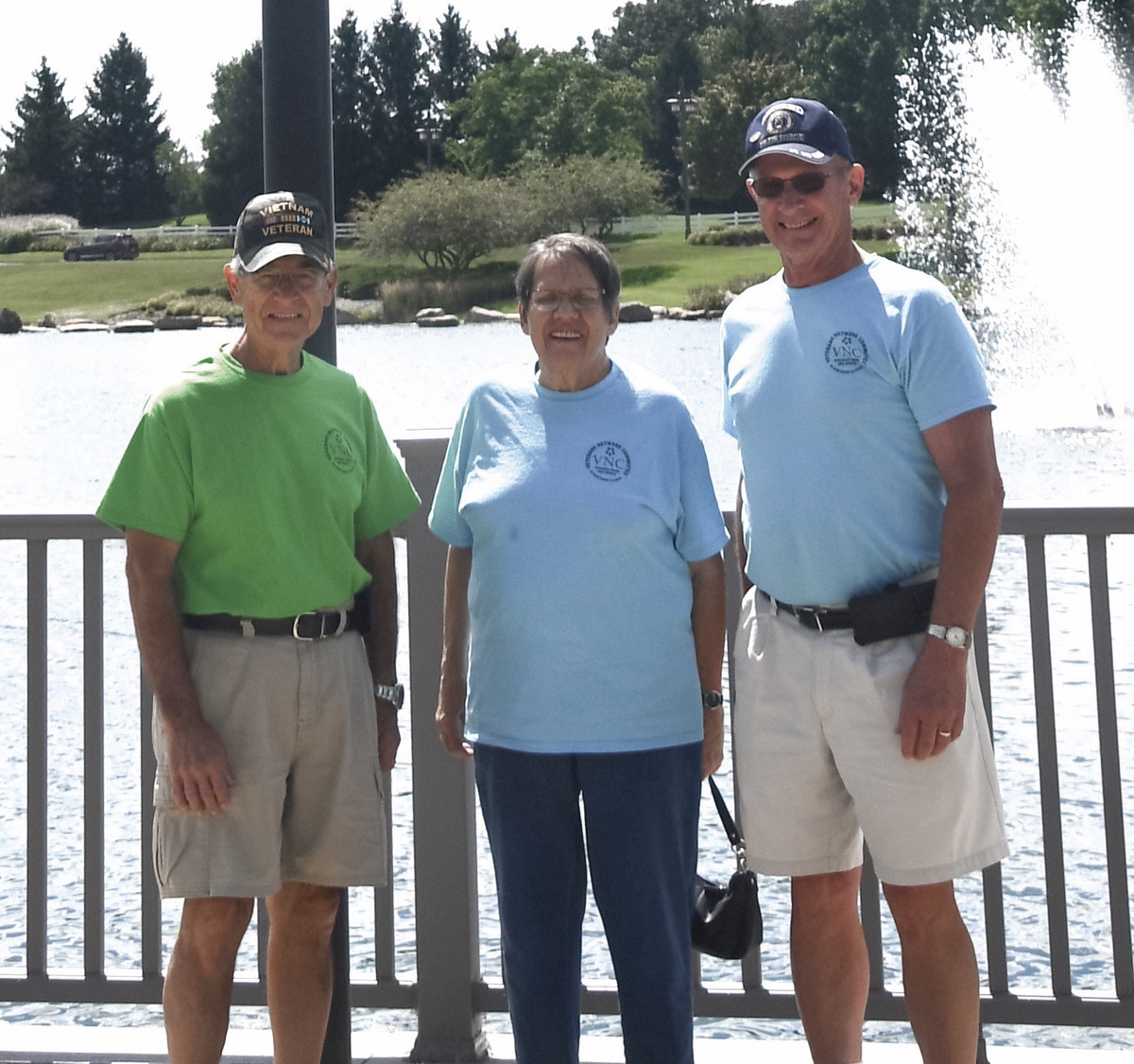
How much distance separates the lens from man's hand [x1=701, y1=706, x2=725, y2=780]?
115 inches

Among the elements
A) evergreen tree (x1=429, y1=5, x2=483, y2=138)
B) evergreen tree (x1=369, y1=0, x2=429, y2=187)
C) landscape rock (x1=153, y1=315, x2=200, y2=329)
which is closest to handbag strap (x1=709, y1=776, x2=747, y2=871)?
landscape rock (x1=153, y1=315, x2=200, y2=329)

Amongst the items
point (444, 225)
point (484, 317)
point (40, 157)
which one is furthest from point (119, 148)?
point (484, 317)

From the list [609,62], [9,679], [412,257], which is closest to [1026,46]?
[412,257]

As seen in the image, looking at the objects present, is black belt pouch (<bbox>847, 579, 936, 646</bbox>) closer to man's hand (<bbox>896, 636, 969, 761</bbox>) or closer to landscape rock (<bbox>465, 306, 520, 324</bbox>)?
man's hand (<bbox>896, 636, 969, 761</bbox>)

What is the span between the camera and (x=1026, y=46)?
63.6 m

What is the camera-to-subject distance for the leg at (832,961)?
3.04 meters

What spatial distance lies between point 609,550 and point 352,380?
0.66m

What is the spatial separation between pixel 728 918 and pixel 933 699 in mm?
577

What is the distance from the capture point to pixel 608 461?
2801 millimetres

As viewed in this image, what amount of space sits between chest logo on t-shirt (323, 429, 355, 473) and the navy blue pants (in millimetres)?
590

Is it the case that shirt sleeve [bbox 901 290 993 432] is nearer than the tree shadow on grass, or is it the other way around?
shirt sleeve [bbox 901 290 993 432]

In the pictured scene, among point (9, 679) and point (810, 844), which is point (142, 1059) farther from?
point (9, 679)

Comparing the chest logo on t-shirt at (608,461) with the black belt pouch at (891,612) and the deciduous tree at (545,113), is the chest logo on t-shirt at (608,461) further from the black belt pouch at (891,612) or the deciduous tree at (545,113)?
the deciduous tree at (545,113)

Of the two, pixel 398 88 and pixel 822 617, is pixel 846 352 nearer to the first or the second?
pixel 822 617
